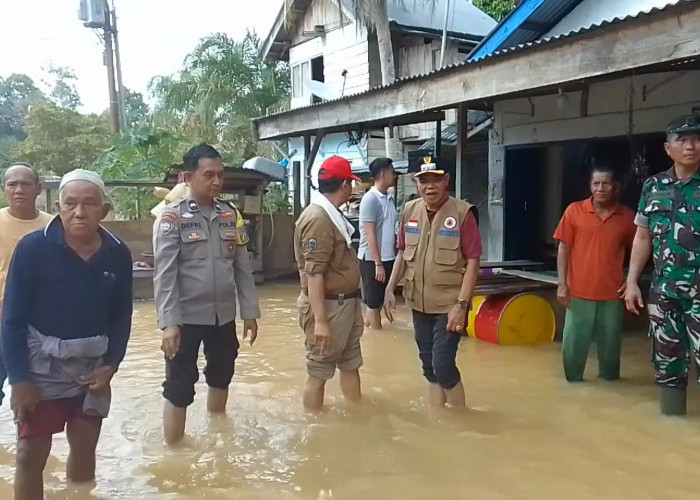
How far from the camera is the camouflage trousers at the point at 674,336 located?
4246 millimetres

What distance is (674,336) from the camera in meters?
4.39

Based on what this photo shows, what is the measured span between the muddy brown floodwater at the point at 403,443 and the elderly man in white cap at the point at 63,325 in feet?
2.05

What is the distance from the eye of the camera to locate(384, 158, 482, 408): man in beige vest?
4406 mm

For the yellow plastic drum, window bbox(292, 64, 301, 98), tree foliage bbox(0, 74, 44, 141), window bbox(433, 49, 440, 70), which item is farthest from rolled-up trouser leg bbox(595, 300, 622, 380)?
tree foliage bbox(0, 74, 44, 141)

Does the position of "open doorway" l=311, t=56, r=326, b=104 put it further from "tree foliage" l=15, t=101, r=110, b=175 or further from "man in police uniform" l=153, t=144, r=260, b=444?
"man in police uniform" l=153, t=144, r=260, b=444

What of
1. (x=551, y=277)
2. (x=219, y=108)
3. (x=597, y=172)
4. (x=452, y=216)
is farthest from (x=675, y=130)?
(x=219, y=108)

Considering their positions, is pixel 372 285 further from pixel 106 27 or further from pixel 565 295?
pixel 106 27

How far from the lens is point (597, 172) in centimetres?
503

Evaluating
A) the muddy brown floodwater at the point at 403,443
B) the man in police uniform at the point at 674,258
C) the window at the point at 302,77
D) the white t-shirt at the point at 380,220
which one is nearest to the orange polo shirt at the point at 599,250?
the man in police uniform at the point at 674,258

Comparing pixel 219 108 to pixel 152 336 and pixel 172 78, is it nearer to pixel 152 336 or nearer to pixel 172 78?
pixel 172 78

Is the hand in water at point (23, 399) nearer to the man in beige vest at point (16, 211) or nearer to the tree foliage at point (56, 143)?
the man in beige vest at point (16, 211)

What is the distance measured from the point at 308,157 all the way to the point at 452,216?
23.1 ft

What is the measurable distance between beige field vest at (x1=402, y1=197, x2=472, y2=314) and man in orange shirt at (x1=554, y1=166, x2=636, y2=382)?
117 cm

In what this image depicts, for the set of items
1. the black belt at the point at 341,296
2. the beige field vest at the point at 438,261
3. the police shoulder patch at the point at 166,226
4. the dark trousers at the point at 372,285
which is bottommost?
the dark trousers at the point at 372,285
